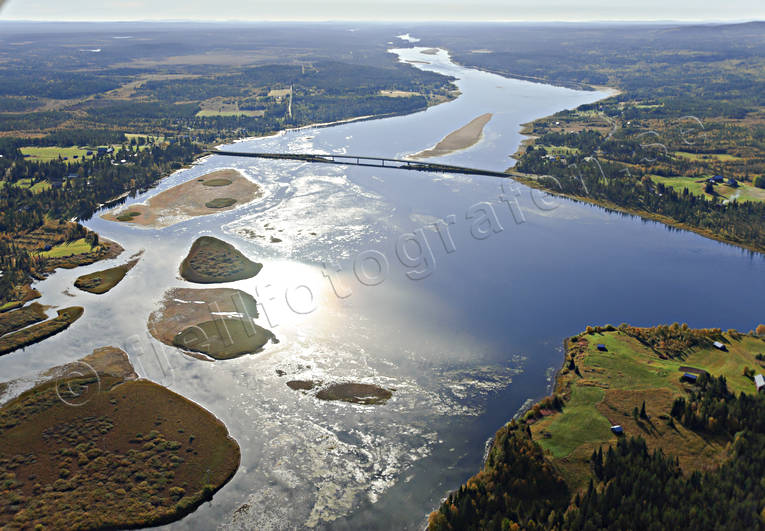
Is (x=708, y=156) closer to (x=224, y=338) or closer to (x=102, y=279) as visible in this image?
(x=224, y=338)

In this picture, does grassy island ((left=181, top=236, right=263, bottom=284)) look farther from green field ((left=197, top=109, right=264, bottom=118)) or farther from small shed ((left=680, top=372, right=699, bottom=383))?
green field ((left=197, top=109, right=264, bottom=118))

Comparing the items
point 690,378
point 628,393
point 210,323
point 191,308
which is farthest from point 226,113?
point 690,378

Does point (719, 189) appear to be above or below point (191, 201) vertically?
above

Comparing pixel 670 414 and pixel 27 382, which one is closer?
pixel 670 414

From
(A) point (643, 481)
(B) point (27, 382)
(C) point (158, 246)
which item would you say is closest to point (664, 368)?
(A) point (643, 481)

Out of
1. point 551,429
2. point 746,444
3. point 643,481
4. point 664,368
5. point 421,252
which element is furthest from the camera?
point 421,252

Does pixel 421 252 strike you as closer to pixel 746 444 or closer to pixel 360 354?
pixel 360 354

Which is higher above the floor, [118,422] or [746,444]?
[746,444]
